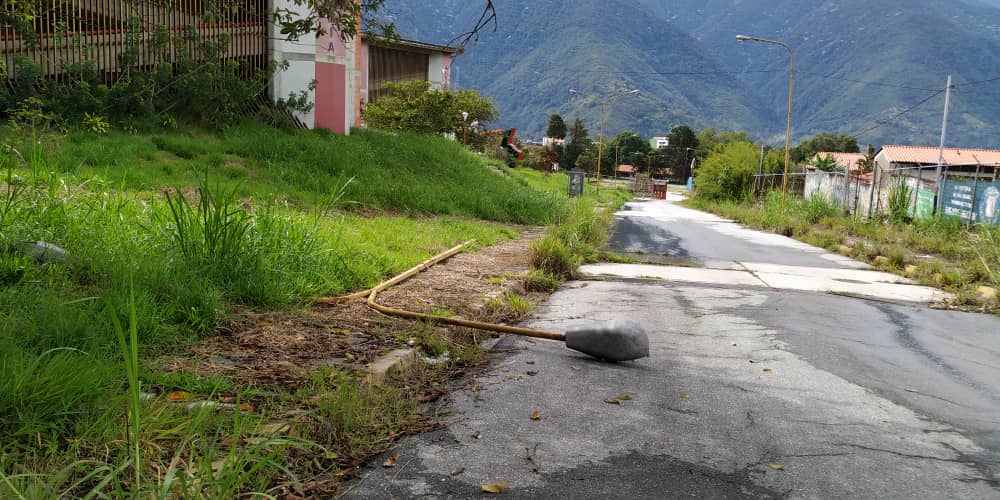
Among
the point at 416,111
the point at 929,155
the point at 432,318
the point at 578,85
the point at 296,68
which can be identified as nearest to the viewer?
the point at 432,318

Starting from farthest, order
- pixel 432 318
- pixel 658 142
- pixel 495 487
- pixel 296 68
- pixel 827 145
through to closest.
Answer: pixel 658 142 < pixel 827 145 < pixel 296 68 < pixel 432 318 < pixel 495 487

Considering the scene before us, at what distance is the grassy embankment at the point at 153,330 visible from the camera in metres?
2.60

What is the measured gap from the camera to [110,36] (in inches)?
547

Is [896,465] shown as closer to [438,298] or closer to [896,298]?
[438,298]

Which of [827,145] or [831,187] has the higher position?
[827,145]

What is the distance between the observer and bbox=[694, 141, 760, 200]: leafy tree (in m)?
43.5

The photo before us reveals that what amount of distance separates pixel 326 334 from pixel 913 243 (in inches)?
576

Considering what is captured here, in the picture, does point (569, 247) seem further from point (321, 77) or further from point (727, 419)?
point (321, 77)

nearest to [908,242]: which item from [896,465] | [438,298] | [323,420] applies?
[438,298]

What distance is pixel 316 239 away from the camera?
21.1 feet

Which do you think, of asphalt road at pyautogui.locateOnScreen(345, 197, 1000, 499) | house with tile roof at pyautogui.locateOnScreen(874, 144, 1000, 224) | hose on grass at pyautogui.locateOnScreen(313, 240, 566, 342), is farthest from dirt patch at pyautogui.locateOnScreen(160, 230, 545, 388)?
house with tile roof at pyautogui.locateOnScreen(874, 144, 1000, 224)

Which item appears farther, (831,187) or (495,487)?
(831,187)

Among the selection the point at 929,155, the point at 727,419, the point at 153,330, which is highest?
the point at 929,155

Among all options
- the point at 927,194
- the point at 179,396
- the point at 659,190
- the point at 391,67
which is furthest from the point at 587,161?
the point at 179,396
